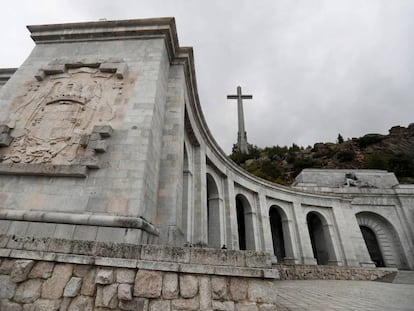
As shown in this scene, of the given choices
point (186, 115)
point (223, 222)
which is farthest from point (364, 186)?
point (186, 115)

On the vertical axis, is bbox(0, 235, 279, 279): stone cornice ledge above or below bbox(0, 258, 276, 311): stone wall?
above

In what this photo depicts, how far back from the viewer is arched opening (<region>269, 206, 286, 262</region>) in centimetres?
1936

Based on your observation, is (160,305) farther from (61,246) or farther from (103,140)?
(103,140)

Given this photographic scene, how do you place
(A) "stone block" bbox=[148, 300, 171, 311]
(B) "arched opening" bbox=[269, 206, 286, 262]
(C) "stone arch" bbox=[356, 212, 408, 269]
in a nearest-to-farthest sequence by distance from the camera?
(A) "stone block" bbox=[148, 300, 171, 311] → (C) "stone arch" bbox=[356, 212, 408, 269] → (B) "arched opening" bbox=[269, 206, 286, 262]

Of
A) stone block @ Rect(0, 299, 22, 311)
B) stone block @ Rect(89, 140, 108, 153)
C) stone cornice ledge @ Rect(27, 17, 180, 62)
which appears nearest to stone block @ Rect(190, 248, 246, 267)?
stone block @ Rect(0, 299, 22, 311)

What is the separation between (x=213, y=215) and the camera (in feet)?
39.7

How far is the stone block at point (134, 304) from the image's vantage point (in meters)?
2.56

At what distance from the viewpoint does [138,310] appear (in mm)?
2553

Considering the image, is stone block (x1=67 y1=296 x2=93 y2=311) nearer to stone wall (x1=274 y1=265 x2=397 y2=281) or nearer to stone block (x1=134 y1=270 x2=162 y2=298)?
stone block (x1=134 y1=270 x2=162 y2=298)

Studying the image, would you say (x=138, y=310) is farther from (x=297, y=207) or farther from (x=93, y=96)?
(x=297, y=207)

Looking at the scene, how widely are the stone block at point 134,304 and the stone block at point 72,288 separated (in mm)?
631

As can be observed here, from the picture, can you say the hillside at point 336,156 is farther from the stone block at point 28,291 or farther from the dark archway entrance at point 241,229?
the stone block at point 28,291

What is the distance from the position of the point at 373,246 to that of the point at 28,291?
25.3m

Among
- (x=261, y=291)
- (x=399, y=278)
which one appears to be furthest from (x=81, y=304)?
(x=399, y=278)
